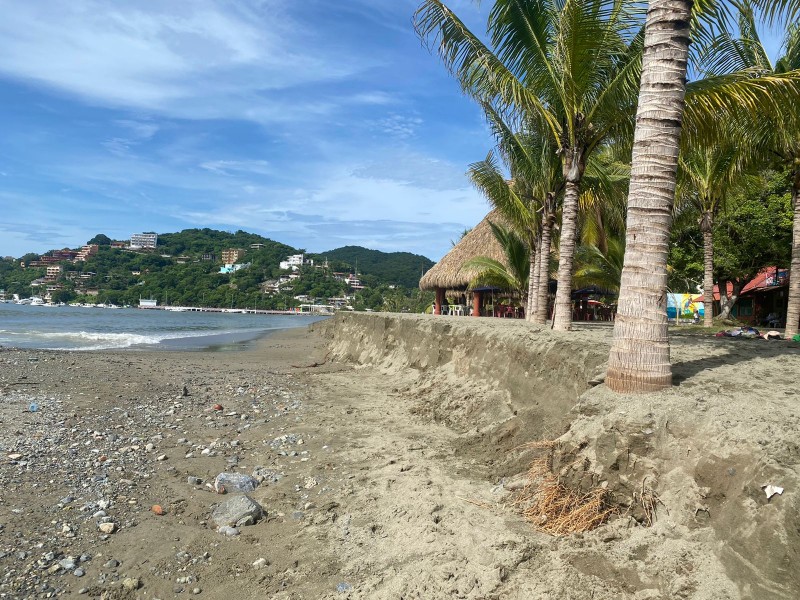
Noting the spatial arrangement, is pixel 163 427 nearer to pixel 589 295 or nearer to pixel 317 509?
pixel 317 509

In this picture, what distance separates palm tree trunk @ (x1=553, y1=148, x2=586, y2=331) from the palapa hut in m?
12.3

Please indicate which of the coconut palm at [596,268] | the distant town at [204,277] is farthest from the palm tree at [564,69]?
the distant town at [204,277]

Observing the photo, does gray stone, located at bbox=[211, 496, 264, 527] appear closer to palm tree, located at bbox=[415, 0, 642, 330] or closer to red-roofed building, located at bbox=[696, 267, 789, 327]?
palm tree, located at bbox=[415, 0, 642, 330]

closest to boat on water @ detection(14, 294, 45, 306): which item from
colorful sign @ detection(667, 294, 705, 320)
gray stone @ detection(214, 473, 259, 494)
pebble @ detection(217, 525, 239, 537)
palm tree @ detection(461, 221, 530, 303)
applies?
→ palm tree @ detection(461, 221, 530, 303)

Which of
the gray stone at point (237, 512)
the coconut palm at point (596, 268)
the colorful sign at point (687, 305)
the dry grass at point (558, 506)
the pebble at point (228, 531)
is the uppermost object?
the coconut palm at point (596, 268)

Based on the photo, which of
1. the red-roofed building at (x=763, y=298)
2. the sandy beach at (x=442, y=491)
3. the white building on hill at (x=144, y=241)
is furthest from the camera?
the white building on hill at (x=144, y=241)

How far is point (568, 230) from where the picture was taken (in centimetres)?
928

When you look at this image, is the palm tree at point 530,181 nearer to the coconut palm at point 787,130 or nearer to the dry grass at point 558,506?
the coconut palm at point 787,130

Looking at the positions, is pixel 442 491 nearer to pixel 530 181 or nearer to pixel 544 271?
pixel 544 271

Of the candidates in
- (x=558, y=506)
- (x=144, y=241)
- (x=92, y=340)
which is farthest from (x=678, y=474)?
(x=144, y=241)

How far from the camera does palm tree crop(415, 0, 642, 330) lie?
323 inches

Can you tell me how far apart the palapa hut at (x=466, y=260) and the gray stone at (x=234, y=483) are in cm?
1736

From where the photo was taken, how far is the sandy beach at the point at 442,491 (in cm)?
316

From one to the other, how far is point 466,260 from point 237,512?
20172 mm
